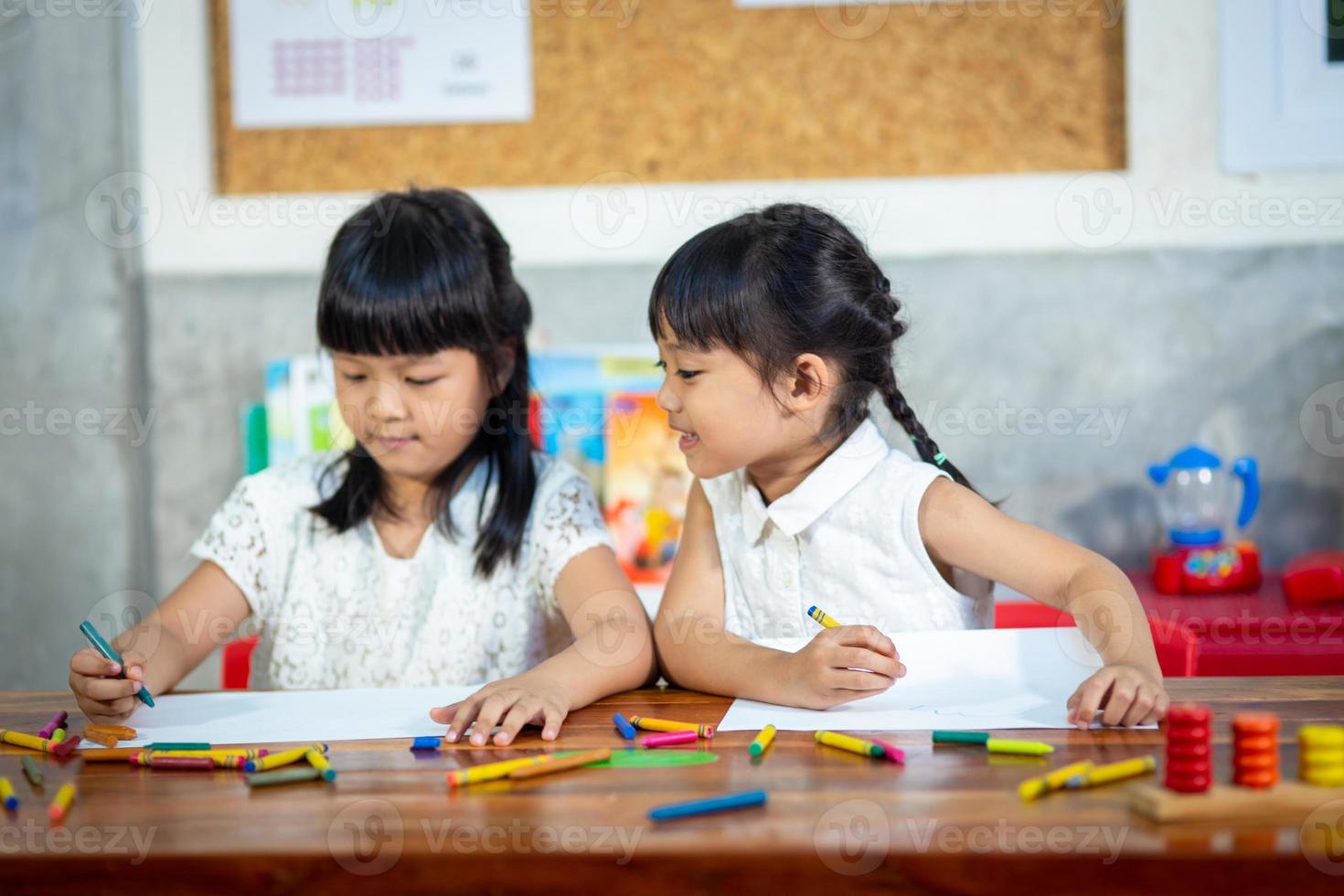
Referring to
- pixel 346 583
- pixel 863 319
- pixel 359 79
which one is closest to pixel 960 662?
pixel 863 319

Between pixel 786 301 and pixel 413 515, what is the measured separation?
21.4 inches

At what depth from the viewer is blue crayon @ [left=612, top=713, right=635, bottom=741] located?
2.97 feet

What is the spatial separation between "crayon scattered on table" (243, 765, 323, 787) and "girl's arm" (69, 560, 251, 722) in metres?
0.29

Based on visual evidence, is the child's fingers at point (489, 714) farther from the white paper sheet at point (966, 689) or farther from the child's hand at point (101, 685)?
the child's hand at point (101, 685)

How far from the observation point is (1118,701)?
33.9 inches

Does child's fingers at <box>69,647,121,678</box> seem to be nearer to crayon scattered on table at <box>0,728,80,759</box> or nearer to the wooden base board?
crayon scattered on table at <box>0,728,80,759</box>

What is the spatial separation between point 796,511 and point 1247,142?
Answer: 4.41ft

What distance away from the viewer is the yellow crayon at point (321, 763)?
2.63ft

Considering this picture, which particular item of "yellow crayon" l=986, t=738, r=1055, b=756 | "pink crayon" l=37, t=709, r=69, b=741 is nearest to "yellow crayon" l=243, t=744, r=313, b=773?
"pink crayon" l=37, t=709, r=69, b=741

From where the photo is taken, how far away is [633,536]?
2.17 m

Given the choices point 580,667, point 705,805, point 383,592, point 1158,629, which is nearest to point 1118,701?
point 705,805

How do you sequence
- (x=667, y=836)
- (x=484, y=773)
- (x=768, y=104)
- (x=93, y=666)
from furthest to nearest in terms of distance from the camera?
(x=768, y=104)
(x=93, y=666)
(x=484, y=773)
(x=667, y=836)

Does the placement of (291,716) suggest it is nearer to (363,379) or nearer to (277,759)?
(277,759)

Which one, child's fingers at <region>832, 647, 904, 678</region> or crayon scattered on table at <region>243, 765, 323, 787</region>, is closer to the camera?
crayon scattered on table at <region>243, 765, 323, 787</region>
